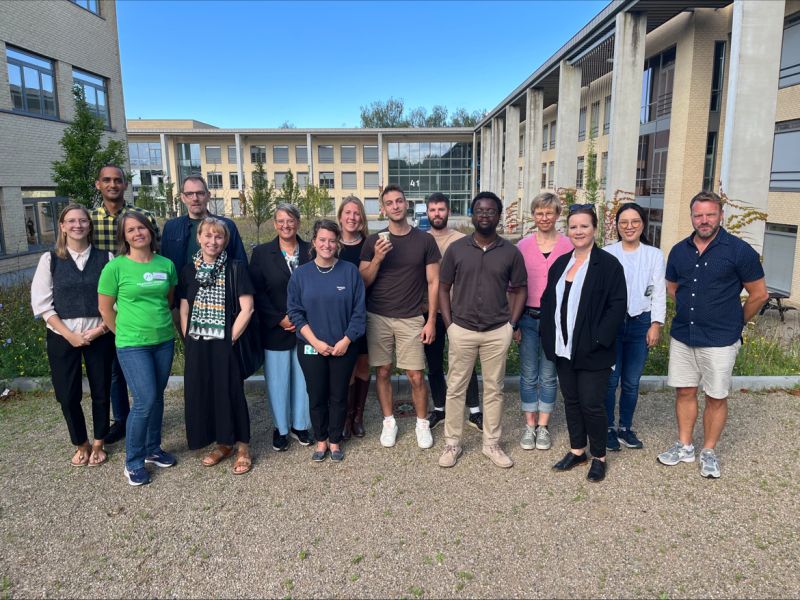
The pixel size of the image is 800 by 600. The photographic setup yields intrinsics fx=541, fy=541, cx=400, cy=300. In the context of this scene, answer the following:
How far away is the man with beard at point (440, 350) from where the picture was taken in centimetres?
481

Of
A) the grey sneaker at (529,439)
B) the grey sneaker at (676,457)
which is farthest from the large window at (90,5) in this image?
the grey sneaker at (676,457)

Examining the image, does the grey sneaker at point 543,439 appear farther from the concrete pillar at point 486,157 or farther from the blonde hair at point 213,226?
the concrete pillar at point 486,157

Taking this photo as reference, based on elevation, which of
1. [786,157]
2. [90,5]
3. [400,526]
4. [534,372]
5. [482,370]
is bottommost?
[400,526]

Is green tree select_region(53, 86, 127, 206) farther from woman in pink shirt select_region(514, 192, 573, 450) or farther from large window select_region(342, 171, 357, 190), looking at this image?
large window select_region(342, 171, 357, 190)

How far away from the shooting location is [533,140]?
33.1 meters

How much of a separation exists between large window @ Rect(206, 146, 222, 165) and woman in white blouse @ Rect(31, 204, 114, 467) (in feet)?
174

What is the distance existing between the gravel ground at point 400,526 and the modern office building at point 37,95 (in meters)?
13.2

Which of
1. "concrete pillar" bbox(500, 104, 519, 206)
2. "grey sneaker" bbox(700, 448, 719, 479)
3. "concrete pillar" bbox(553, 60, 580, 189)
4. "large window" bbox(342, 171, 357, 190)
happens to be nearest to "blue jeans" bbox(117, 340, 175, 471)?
"grey sneaker" bbox(700, 448, 719, 479)

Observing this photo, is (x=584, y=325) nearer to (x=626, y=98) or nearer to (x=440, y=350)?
(x=440, y=350)

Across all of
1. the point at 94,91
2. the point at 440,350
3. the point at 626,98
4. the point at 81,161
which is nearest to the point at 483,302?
the point at 440,350

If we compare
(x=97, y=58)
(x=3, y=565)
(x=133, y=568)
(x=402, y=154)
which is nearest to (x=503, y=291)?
(x=133, y=568)

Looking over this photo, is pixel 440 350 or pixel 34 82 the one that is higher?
pixel 34 82

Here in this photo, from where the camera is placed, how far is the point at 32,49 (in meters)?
15.5

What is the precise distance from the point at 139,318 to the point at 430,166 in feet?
174
